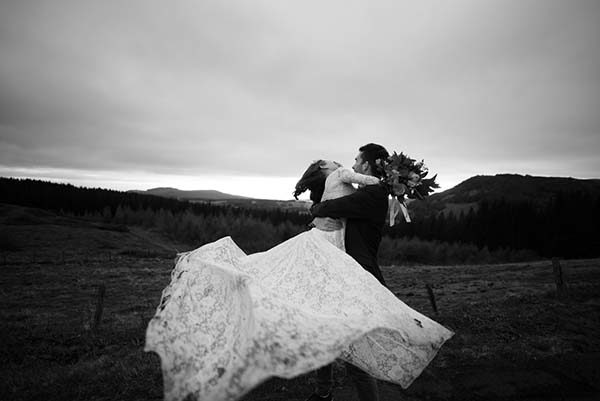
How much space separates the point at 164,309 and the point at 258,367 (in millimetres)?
1274

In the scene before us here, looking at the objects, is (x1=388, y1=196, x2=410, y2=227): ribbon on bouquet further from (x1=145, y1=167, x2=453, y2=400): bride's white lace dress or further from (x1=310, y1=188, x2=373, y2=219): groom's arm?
(x1=145, y1=167, x2=453, y2=400): bride's white lace dress

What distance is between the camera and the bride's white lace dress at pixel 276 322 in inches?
93.4

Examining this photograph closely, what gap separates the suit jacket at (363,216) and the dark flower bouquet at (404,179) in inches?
6.6

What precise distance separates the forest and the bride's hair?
57243 mm

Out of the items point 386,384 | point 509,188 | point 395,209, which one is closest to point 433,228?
point 386,384

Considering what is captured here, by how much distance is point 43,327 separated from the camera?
9.71 m

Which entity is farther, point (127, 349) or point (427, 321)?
point (127, 349)

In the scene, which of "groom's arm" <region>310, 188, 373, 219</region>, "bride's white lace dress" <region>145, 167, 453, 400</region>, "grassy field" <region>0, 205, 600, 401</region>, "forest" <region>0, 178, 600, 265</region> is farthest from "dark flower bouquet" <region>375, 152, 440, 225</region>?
"forest" <region>0, 178, 600, 265</region>

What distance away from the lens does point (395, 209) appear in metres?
4.50

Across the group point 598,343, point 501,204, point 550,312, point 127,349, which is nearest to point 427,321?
point 127,349

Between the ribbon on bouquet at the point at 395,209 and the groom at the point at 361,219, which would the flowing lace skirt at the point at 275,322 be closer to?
the groom at the point at 361,219

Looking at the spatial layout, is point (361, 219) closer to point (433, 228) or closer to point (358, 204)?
point (358, 204)

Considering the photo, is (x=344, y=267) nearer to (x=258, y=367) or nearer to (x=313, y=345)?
(x=313, y=345)

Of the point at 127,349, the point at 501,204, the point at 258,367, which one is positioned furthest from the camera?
the point at 501,204
